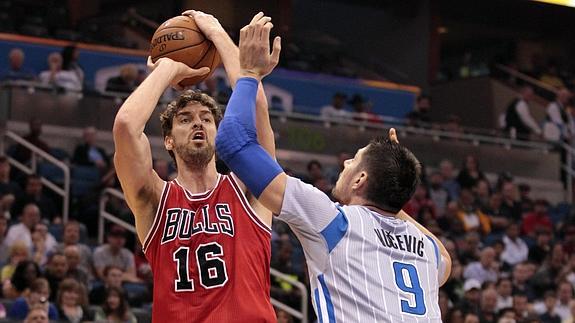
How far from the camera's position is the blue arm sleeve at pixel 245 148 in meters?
3.89

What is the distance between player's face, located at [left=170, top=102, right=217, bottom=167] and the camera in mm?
5219

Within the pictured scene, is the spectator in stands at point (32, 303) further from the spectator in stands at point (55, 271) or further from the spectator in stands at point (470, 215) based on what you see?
the spectator in stands at point (470, 215)

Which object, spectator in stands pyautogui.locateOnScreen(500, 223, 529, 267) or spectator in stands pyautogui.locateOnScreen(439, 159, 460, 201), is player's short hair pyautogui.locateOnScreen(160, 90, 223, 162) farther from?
spectator in stands pyautogui.locateOnScreen(439, 159, 460, 201)

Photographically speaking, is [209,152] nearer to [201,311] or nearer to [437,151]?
[201,311]

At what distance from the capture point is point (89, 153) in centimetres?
1326

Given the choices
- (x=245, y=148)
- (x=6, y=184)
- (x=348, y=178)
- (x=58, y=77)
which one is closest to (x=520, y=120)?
(x=58, y=77)

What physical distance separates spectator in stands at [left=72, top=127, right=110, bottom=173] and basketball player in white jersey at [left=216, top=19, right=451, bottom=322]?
9229 mm

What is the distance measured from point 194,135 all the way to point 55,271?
190 inches

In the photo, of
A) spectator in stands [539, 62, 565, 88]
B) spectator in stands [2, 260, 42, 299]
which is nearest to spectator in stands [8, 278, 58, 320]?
spectator in stands [2, 260, 42, 299]

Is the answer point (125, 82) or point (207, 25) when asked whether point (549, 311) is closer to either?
point (125, 82)

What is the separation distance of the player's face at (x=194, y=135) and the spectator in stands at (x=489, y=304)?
22.9 ft

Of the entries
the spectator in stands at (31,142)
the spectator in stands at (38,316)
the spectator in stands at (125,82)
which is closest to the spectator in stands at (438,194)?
the spectator in stands at (125,82)

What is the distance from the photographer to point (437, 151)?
57.5ft

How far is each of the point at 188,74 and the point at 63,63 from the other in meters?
10.4
